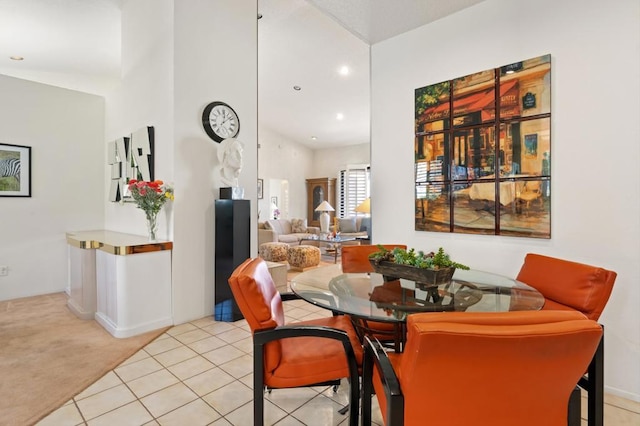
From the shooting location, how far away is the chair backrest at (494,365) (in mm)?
839

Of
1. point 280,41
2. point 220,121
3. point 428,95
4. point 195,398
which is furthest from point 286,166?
point 195,398

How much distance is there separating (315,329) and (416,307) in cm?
48

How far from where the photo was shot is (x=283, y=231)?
8.29 meters

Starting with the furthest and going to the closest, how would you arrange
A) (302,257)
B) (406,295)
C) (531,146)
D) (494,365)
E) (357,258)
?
1. (302,257)
2. (357,258)
3. (531,146)
4. (406,295)
5. (494,365)

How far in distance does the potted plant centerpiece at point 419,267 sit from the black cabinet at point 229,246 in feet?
5.53

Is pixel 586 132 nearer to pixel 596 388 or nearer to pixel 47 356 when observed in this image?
pixel 596 388

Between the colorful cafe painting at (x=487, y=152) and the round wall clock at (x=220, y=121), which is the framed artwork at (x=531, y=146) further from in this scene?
the round wall clock at (x=220, y=121)

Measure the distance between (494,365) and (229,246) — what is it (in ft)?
8.96

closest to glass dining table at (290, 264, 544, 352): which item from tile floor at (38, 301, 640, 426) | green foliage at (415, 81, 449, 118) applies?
tile floor at (38, 301, 640, 426)

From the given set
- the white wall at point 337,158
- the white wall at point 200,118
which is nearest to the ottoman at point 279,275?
the white wall at point 200,118

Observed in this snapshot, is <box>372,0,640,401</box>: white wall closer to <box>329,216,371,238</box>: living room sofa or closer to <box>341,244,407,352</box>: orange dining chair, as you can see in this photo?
<box>341,244,407,352</box>: orange dining chair

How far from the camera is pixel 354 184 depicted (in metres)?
9.34

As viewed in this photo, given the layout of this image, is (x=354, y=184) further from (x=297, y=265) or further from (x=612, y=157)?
(x=612, y=157)

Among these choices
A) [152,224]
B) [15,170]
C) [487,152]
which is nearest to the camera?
[487,152]
